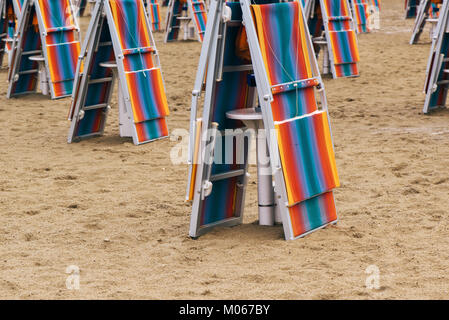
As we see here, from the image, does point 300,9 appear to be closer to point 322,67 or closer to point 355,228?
point 355,228

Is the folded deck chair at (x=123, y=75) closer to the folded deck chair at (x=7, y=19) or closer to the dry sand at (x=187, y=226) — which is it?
the dry sand at (x=187, y=226)

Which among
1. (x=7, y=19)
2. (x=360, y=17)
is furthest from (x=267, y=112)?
(x=360, y=17)

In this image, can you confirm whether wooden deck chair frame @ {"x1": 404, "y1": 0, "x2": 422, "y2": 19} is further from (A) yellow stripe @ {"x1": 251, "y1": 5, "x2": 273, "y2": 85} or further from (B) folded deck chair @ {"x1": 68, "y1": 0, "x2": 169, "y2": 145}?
(A) yellow stripe @ {"x1": 251, "y1": 5, "x2": 273, "y2": 85}

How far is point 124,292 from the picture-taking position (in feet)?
12.8

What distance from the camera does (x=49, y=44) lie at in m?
10.2

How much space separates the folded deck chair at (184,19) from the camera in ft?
53.6

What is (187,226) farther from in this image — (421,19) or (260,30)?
(421,19)

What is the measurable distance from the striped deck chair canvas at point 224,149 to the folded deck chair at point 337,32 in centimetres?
679

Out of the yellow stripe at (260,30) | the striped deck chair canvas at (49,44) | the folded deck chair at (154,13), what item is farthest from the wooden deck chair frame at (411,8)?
the yellow stripe at (260,30)

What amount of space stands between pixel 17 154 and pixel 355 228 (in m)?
3.81

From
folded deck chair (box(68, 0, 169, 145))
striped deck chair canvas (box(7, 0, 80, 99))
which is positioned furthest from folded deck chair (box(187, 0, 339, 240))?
striped deck chair canvas (box(7, 0, 80, 99))

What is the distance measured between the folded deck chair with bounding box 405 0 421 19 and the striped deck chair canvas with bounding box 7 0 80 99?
483 inches

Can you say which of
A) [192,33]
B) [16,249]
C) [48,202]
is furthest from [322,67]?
[16,249]

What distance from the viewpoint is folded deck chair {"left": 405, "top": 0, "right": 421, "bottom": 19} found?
67.3 feet
